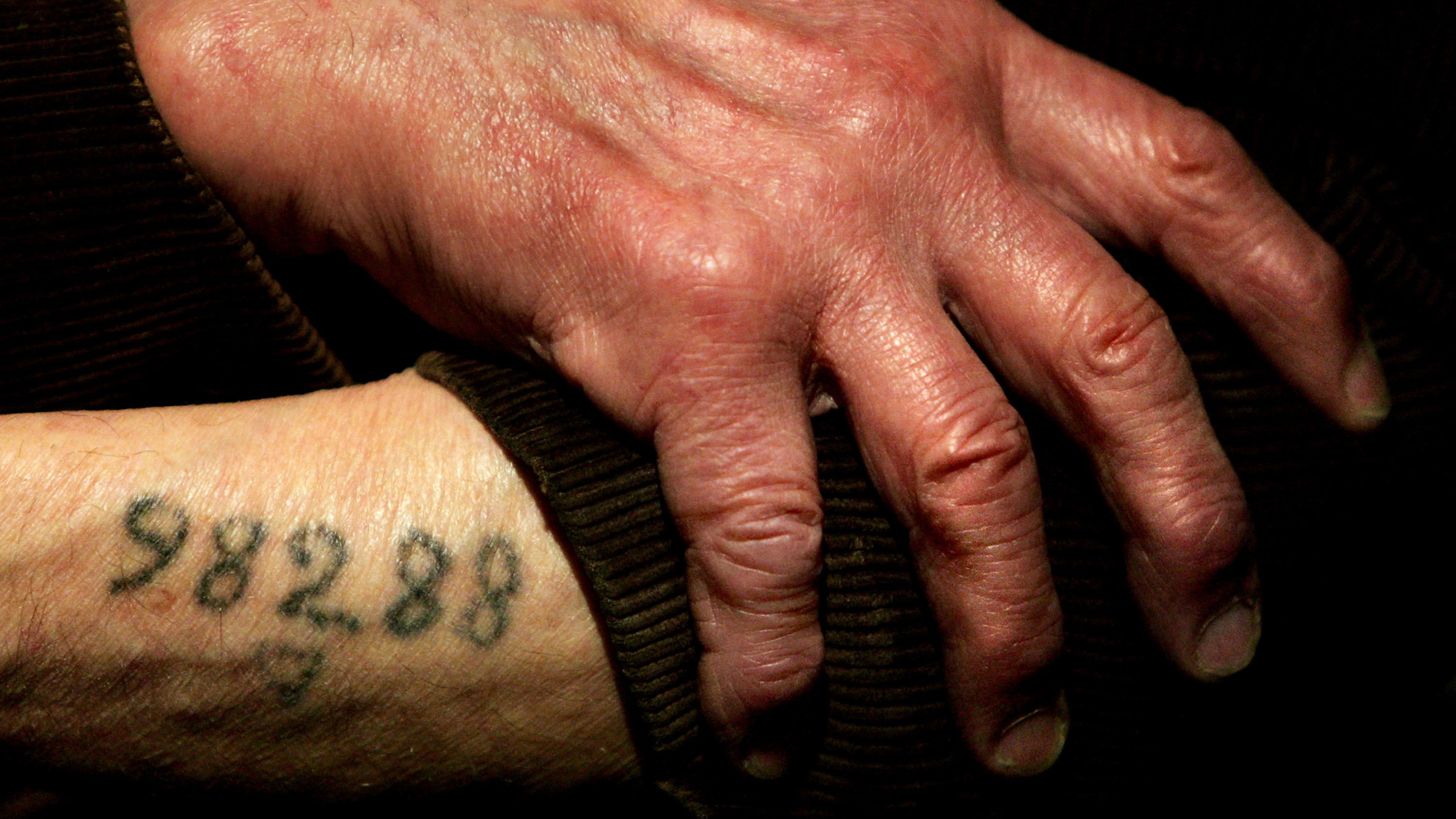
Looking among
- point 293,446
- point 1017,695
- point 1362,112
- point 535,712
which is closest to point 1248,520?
point 1017,695

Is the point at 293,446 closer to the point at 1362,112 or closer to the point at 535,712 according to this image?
the point at 535,712

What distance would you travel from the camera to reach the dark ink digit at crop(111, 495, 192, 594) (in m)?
0.80

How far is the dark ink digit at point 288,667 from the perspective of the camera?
81 cm

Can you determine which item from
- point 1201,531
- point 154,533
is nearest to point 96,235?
point 154,533

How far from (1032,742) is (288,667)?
1.79 ft

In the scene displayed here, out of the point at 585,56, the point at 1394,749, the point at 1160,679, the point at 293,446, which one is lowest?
the point at 1394,749

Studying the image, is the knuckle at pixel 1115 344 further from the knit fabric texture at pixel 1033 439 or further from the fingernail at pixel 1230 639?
the fingernail at pixel 1230 639

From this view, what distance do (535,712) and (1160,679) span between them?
0.48 meters

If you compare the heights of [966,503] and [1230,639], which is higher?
[966,503]

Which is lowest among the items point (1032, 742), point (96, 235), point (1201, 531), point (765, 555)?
point (1032, 742)

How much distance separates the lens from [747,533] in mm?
772

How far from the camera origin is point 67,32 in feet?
2.93

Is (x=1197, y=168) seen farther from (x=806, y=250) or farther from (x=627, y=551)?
(x=627, y=551)

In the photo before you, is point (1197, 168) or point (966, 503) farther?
point (1197, 168)
